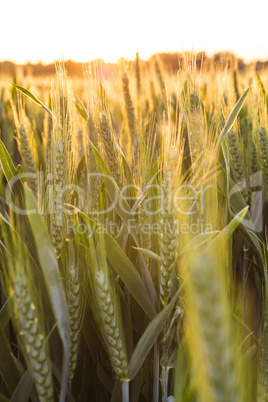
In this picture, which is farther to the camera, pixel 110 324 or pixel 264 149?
pixel 264 149

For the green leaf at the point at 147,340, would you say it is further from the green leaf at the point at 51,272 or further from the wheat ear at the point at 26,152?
the wheat ear at the point at 26,152

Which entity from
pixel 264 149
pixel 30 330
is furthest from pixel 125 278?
pixel 264 149

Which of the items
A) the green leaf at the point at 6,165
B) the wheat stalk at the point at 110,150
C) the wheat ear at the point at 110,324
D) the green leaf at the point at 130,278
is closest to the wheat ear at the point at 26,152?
the green leaf at the point at 6,165

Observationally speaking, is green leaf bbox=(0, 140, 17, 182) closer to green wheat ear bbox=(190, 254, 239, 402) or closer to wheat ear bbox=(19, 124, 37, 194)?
wheat ear bbox=(19, 124, 37, 194)

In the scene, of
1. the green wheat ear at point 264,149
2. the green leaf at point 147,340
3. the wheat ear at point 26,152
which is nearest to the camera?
the green leaf at point 147,340

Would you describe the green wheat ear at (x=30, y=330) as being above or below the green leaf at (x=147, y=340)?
above

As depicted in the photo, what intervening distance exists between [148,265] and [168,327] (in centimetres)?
17

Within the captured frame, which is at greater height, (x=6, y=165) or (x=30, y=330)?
(x=6, y=165)

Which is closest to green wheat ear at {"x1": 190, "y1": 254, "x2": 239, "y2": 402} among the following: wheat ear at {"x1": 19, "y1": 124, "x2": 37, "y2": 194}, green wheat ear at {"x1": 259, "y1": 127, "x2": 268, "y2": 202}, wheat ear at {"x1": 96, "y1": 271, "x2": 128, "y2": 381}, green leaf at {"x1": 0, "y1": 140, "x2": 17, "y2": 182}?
wheat ear at {"x1": 96, "y1": 271, "x2": 128, "y2": 381}

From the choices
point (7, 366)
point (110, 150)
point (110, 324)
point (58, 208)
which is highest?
point (110, 150)

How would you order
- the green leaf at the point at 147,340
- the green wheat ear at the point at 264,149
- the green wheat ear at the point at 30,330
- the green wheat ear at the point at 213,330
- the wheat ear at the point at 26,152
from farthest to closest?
1. the wheat ear at the point at 26,152
2. the green wheat ear at the point at 264,149
3. the green leaf at the point at 147,340
4. the green wheat ear at the point at 30,330
5. the green wheat ear at the point at 213,330

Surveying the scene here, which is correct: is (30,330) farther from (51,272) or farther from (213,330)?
(213,330)

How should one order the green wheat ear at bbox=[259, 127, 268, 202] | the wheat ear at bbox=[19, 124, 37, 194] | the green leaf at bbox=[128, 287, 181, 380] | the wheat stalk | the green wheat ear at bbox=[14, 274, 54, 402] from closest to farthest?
the green wheat ear at bbox=[14, 274, 54, 402], the green leaf at bbox=[128, 287, 181, 380], the wheat stalk, the green wheat ear at bbox=[259, 127, 268, 202], the wheat ear at bbox=[19, 124, 37, 194]

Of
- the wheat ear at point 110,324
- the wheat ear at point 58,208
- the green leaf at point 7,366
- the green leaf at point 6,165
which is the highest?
the green leaf at point 6,165
